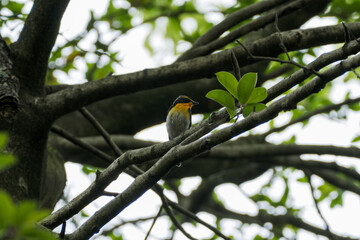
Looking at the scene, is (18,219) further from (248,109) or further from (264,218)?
(264,218)

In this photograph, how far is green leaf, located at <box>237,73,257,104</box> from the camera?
242cm

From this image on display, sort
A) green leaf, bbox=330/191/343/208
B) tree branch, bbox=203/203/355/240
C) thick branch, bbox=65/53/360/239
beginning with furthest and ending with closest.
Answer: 1. green leaf, bbox=330/191/343/208
2. tree branch, bbox=203/203/355/240
3. thick branch, bbox=65/53/360/239

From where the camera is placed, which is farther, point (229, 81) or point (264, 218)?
point (264, 218)

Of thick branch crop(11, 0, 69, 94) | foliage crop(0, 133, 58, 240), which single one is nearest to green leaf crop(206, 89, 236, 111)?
foliage crop(0, 133, 58, 240)

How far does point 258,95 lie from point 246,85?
0.29 feet

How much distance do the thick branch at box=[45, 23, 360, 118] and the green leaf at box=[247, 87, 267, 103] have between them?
4.70 feet

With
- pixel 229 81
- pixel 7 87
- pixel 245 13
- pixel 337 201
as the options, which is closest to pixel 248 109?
pixel 229 81

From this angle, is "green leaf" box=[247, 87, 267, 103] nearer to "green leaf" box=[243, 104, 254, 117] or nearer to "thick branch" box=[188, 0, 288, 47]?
"green leaf" box=[243, 104, 254, 117]

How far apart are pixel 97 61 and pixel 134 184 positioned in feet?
13.4

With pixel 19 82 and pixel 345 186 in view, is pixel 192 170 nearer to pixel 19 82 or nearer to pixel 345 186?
pixel 345 186

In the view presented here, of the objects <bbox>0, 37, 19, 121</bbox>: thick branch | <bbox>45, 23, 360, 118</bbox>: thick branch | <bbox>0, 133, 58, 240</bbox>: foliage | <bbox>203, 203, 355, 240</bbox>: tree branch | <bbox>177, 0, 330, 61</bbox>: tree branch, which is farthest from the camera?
<bbox>203, 203, 355, 240</bbox>: tree branch

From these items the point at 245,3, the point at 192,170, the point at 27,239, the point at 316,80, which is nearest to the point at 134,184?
the point at 316,80

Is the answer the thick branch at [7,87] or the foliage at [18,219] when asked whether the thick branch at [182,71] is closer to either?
the thick branch at [7,87]

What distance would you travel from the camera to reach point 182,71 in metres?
3.88
